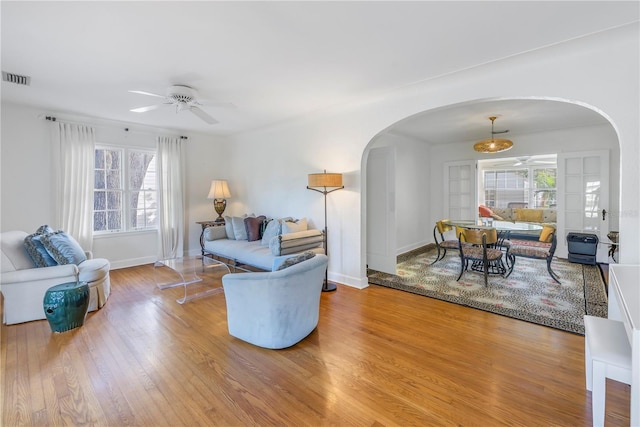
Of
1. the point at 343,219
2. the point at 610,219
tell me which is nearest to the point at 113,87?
the point at 343,219

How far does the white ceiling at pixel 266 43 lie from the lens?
197 cm

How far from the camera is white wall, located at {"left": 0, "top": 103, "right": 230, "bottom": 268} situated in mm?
4004

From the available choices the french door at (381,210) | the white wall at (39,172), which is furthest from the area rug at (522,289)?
the white wall at (39,172)

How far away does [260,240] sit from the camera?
4.99 m

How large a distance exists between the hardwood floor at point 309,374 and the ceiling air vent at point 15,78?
8.42ft

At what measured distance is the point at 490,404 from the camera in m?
1.80

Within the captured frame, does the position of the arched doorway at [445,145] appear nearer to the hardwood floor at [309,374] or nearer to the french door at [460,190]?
the french door at [460,190]

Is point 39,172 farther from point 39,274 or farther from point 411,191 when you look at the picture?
point 411,191

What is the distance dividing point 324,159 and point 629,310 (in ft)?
11.9

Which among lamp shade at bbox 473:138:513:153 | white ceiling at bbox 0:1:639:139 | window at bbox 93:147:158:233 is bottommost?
window at bbox 93:147:158:233

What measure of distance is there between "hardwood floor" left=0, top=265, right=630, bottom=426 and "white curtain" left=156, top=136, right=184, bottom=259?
243 cm

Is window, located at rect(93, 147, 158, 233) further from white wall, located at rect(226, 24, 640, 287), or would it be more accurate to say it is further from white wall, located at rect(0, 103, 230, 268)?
white wall, located at rect(226, 24, 640, 287)

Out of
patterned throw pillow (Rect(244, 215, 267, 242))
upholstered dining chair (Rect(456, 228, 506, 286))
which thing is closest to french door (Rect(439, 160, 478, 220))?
upholstered dining chair (Rect(456, 228, 506, 286))

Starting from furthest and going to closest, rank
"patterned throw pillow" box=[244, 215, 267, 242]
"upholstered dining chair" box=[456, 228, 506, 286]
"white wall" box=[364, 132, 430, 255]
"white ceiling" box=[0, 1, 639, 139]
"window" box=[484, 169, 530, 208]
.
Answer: "window" box=[484, 169, 530, 208], "white wall" box=[364, 132, 430, 255], "patterned throw pillow" box=[244, 215, 267, 242], "upholstered dining chair" box=[456, 228, 506, 286], "white ceiling" box=[0, 1, 639, 139]
